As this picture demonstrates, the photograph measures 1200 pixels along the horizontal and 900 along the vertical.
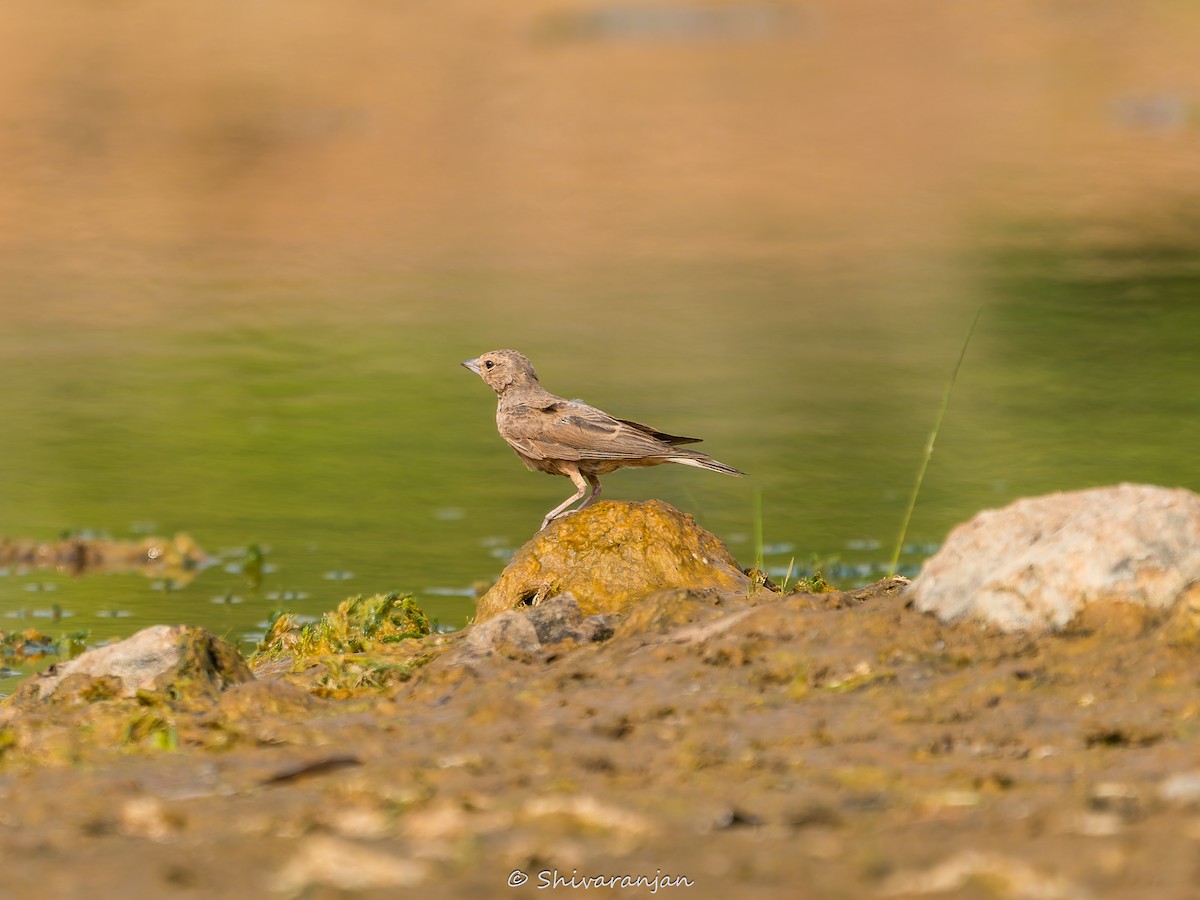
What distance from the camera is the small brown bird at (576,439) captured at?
7.47m

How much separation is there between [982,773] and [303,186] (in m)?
20.9

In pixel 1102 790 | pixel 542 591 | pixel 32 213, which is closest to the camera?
pixel 1102 790

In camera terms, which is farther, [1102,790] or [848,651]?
[848,651]

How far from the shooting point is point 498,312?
669 inches

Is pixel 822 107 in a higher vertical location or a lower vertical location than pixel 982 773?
higher

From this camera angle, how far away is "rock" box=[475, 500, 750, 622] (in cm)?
732

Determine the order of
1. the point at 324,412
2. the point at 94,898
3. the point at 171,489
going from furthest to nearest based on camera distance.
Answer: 1. the point at 324,412
2. the point at 171,489
3. the point at 94,898

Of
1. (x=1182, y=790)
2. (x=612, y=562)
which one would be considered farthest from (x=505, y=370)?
(x=1182, y=790)

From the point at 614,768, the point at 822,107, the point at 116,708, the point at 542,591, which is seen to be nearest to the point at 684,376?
the point at 542,591

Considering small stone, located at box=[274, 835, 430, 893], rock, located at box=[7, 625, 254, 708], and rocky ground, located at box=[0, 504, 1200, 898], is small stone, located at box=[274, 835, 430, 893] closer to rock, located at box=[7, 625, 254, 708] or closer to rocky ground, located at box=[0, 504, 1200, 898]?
rocky ground, located at box=[0, 504, 1200, 898]

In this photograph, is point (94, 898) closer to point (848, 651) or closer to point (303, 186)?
point (848, 651)

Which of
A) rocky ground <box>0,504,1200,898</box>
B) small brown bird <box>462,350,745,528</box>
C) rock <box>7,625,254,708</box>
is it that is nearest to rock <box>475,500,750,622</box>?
small brown bird <box>462,350,745,528</box>

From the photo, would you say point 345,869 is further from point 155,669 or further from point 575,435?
point 575,435

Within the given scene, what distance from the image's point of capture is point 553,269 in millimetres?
19328
